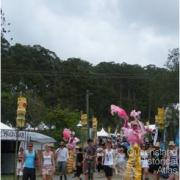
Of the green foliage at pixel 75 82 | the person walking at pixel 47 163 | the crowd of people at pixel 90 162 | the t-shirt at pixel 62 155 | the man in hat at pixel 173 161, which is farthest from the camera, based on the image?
the green foliage at pixel 75 82

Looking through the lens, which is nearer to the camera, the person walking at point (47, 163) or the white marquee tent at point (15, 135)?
the person walking at point (47, 163)

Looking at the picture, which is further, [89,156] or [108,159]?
[89,156]

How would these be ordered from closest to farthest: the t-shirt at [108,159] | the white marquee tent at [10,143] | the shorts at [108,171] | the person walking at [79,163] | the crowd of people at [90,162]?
1. the crowd of people at [90,162]
2. the shorts at [108,171]
3. the t-shirt at [108,159]
4. the person walking at [79,163]
5. the white marquee tent at [10,143]

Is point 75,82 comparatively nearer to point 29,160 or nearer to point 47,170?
point 47,170

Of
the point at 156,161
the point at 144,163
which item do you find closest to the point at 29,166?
the point at 144,163

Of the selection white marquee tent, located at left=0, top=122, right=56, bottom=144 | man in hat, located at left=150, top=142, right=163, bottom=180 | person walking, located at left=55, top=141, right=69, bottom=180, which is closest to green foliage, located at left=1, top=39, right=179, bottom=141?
white marquee tent, located at left=0, top=122, right=56, bottom=144

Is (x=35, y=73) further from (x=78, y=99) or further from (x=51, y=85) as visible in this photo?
(x=78, y=99)

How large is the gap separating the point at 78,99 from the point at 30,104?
42.1m

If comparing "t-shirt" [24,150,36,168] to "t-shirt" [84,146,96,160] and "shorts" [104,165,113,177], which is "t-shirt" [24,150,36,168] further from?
"shorts" [104,165,113,177]

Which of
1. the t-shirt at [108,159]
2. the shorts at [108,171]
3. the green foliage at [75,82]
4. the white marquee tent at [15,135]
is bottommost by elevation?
the shorts at [108,171]

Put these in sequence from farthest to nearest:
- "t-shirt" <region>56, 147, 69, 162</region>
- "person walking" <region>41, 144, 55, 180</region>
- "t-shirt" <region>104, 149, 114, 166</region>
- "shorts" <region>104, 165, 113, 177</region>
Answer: "t-shirt" <region>56, 147, 69, 162</region> < "t-shirt" <region>104, 149, 114, 166</region> < "shorts" <region>104, 165, 113, 177</region> < "person walking" <region>41, 144, 55, 180</region>

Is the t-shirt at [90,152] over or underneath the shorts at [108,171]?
over

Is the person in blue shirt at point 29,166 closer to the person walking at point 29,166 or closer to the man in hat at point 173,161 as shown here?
the person walking at point 29,166

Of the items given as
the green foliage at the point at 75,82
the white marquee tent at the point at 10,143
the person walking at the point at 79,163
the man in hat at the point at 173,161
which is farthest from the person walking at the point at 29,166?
the green foliage at the point at 75,82
